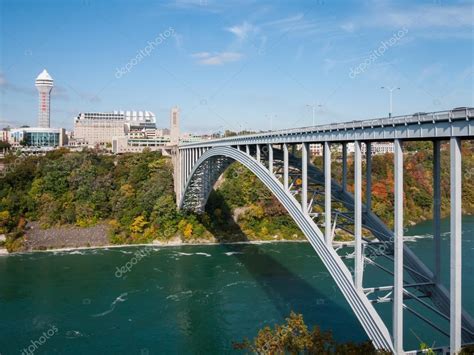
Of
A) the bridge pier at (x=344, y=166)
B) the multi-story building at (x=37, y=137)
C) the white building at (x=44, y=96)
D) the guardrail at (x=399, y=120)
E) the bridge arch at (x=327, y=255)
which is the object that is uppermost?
the white building at (x=44, y=96)

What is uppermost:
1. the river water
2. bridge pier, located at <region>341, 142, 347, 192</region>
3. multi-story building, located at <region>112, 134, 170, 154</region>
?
multi-story building, located at <region>112, 134, 170, 154</region>

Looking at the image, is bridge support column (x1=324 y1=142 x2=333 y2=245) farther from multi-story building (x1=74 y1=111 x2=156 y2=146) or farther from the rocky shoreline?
multi-story building (x1=74 y1=111 x2=156 y2=146)

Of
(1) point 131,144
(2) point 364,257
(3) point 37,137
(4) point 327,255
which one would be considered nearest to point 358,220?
(2) point 364,257

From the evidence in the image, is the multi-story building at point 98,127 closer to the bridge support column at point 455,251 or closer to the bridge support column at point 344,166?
the bridge support column at point 344,166

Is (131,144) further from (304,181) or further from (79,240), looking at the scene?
(304,181)

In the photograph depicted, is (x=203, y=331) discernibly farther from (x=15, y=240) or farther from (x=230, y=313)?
(x=15, y=240)

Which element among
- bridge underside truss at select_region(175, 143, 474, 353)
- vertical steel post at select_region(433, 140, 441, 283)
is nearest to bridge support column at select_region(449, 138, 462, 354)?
bridge underside truss at select_region(175, 143, 474, 353)

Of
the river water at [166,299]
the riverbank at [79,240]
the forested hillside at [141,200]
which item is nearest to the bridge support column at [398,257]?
the river water at [166,299]
